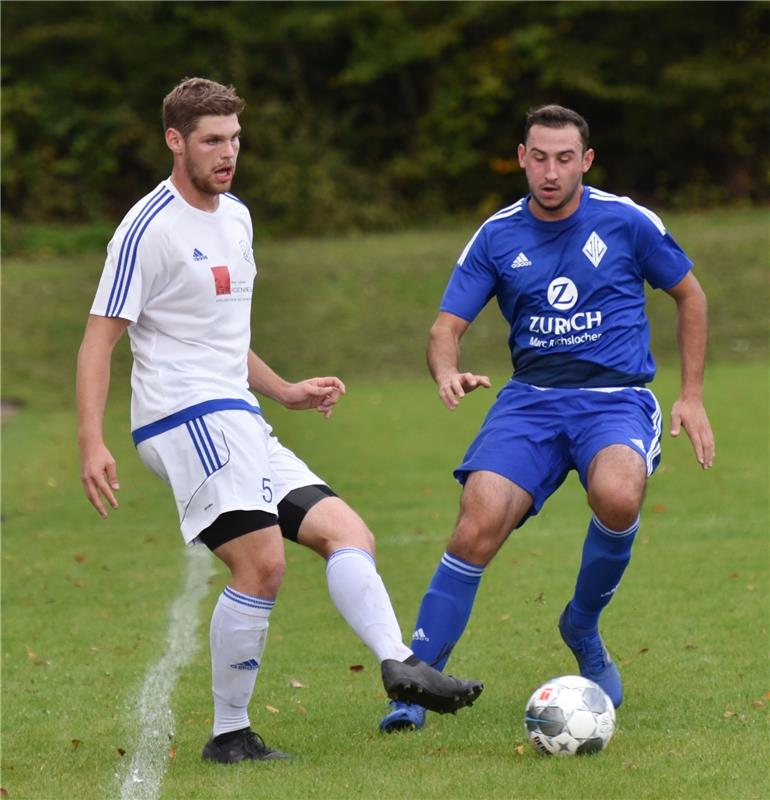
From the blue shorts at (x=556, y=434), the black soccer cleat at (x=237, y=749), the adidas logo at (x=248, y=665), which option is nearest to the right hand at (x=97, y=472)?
the adidas logo at (x=248, y=665)

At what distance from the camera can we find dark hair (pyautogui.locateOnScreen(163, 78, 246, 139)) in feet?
16.9

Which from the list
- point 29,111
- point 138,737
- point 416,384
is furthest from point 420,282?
point 138,737

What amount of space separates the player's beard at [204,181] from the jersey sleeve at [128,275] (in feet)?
0.87

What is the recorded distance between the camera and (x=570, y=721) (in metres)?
5.14

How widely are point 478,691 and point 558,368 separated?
1702 mm

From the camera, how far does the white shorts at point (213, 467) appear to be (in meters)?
5.09

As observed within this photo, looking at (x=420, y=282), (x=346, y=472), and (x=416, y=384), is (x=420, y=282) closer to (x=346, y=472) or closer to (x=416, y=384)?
(x=416, y=384)

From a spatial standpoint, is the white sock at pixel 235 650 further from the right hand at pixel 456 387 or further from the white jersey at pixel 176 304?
the right hand at pixel 456 387

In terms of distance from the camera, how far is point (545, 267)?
607 centimetres

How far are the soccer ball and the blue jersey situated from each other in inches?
55.3

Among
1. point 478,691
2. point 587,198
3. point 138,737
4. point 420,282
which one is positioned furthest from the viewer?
point 420,282

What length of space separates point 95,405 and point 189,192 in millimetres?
856

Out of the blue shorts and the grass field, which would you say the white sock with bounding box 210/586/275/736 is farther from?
the blue shorts

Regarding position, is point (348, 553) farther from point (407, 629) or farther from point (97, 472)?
point (407, 629)
